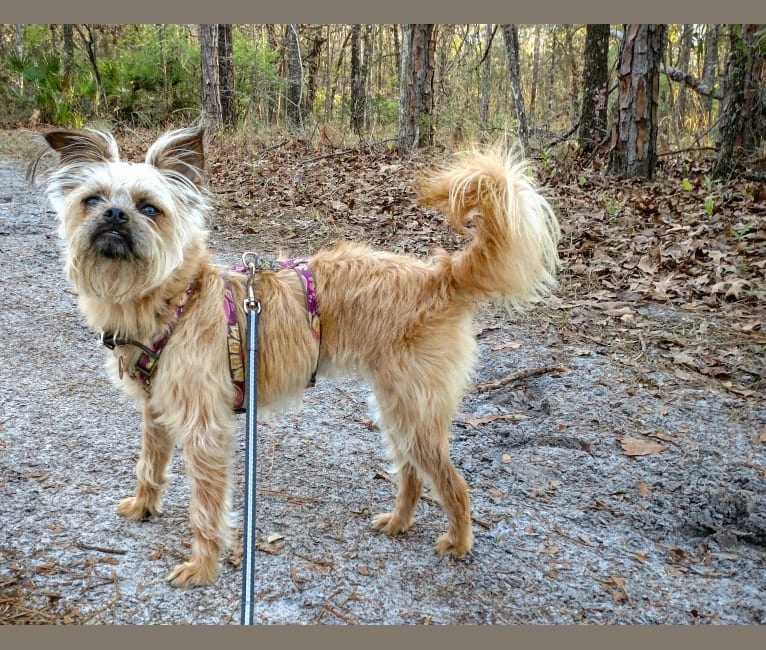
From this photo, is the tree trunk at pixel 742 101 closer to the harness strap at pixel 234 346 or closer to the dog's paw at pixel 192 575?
the harness strap at pixel 234 346

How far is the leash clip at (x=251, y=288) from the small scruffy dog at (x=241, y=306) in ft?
0.21

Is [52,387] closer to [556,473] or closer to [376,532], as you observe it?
[376,532]

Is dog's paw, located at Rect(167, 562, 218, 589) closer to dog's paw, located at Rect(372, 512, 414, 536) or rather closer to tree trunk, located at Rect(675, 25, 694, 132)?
dog's paw, located at Rect(372, 512, 414, 536)

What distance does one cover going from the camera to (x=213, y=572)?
3184 millimetres

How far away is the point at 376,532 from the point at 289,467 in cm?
87

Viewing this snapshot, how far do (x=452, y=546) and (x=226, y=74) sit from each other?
18063 millimetres

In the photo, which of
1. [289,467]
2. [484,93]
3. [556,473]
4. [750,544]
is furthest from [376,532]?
[484,93]

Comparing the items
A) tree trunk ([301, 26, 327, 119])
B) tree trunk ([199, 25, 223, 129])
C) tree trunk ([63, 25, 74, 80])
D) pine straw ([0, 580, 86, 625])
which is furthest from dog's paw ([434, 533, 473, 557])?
tree trunk ([63, 25, 74, 80])

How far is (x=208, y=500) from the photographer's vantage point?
3.24m

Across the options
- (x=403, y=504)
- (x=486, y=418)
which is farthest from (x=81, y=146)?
(x=486, y=418)

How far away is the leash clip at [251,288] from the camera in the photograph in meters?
3.27

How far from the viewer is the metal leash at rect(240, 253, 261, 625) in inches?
103

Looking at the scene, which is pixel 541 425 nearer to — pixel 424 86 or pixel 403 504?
pixel 403 504

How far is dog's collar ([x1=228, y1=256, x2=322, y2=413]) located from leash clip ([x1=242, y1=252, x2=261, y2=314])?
4cm
